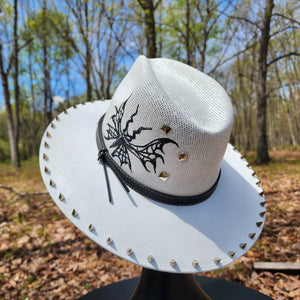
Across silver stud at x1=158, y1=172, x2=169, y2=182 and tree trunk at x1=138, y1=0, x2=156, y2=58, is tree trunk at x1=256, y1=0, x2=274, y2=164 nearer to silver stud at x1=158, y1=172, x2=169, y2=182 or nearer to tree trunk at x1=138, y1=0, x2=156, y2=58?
tree trunk at x1=138, y1=0, x2=156, y2=58

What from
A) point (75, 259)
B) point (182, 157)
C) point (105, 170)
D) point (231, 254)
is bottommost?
point (75, 259)

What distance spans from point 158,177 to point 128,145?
217mm

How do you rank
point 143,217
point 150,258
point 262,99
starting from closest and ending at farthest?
point 150,258, point 143,217, point 262,99

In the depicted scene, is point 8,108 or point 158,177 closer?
point 158,177

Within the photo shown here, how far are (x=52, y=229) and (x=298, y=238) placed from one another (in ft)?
14.4

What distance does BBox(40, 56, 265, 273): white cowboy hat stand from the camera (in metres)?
1.00

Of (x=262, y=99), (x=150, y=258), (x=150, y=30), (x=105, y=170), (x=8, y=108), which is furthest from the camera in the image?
(x=8, y=108)

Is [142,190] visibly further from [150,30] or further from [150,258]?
[150,30]

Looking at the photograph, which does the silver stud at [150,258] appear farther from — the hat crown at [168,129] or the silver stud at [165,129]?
the silver stud at [165,129]

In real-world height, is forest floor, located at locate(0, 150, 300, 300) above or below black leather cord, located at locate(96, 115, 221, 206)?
below

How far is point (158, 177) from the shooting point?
3.58 feet

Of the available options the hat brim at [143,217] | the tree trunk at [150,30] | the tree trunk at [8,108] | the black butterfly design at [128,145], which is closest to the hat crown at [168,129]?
the black butterfly design at [128,145]

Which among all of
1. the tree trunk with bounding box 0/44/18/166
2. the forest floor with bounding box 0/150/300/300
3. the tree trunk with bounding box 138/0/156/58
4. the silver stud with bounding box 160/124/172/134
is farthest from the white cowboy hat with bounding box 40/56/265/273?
the tree trunk with bounding box 0/44/18/166

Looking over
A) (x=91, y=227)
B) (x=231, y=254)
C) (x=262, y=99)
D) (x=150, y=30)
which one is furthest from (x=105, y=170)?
(x=262, y=99)
